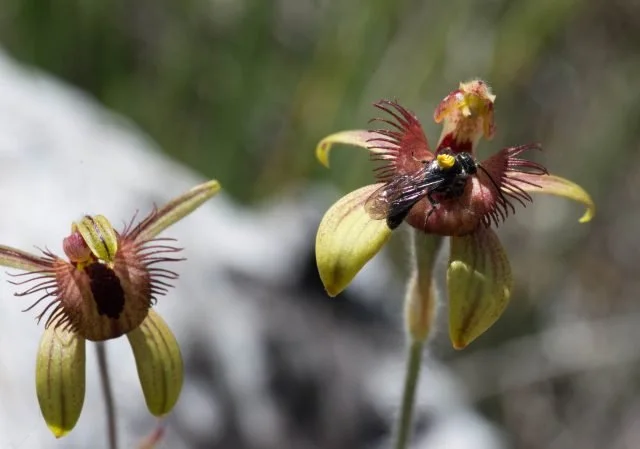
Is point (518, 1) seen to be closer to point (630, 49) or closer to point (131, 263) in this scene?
point (630, 49)

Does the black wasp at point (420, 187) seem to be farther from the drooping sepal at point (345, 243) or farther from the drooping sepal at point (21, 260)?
the drooping sepal at point (21, 260)

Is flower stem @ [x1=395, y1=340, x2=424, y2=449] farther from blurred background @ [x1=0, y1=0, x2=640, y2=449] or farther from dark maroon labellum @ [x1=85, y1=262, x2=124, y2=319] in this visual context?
blurred background @ [x1=0, y1=0, x2=640, y2=449]

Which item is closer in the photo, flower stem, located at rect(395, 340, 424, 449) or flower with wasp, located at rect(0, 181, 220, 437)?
flower with wasp, located at rect(0, 181, 220, 437)

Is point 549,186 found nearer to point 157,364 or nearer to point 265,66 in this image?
point 157,364

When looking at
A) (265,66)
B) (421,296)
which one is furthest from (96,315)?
(265,66)

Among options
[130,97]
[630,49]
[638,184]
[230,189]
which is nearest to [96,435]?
[230,189]

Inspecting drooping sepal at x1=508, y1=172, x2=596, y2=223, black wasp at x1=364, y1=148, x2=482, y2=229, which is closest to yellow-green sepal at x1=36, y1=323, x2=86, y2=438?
black wasp at x1=364, y1=148, x2=482, y2=229

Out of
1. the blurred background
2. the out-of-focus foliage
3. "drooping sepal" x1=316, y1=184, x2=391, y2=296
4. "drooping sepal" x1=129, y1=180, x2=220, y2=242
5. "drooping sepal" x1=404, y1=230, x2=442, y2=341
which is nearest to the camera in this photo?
"drooping sepal" x1=316, y1=184, x2=391, y2=296
